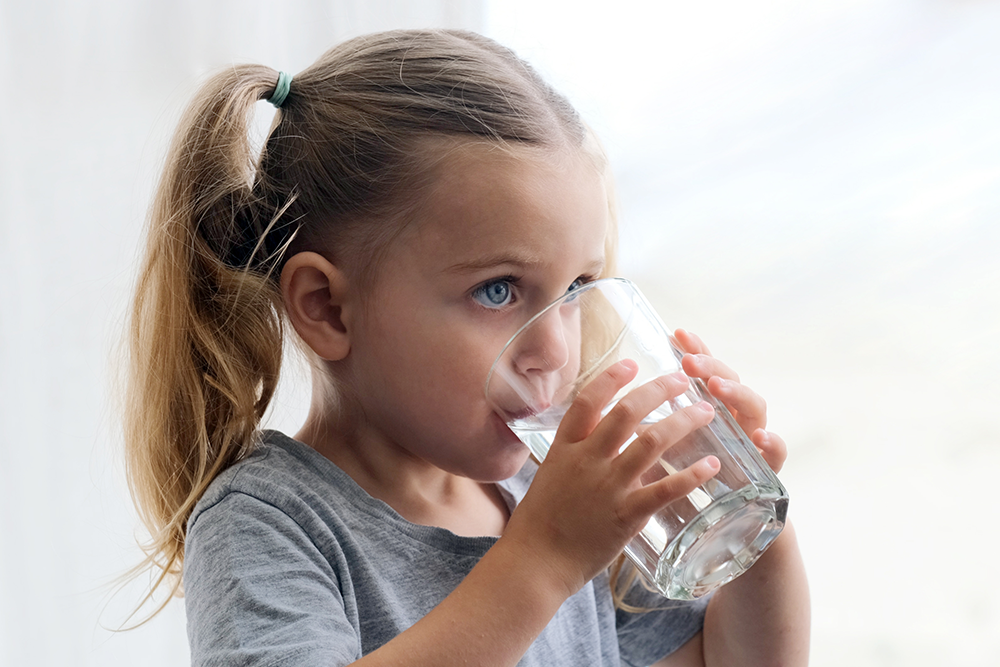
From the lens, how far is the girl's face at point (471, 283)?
69cm

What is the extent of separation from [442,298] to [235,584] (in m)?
0.25

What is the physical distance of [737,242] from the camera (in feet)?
3.95

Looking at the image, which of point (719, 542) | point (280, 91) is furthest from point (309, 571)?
point (280, 91)

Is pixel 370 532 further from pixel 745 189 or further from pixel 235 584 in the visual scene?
pixel 745 189

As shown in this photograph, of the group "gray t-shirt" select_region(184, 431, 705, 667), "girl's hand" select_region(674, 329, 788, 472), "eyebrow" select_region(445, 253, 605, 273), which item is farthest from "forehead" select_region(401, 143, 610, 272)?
"gray t-shirt" select_region(184, 431, 705, 667)

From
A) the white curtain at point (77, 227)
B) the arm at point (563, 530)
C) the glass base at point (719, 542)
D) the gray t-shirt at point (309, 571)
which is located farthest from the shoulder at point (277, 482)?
the white curtain at point (77, 227)

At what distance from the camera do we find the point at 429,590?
0.74m

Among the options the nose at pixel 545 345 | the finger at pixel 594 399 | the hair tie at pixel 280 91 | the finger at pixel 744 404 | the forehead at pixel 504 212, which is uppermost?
the hair tie at pixel 280 91

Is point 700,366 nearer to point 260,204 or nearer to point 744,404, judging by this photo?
point 744,404

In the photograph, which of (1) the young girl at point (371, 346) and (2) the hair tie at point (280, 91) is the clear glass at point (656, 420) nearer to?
(1) the young girl at point (371, 346)

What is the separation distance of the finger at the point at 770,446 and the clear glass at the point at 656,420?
0.10 meters

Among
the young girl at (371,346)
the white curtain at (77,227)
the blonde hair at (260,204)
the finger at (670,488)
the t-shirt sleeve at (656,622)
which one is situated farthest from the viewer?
the white curtain at (77,227)

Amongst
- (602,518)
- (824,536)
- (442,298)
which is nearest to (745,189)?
(824,536)

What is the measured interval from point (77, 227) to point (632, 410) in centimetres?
95
